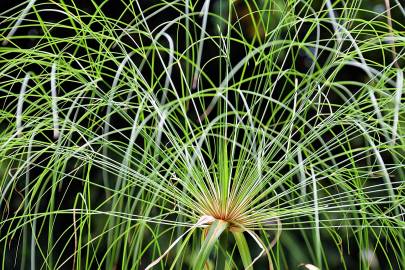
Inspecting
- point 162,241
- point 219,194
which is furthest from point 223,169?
point 162,241

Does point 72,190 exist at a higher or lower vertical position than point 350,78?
lower

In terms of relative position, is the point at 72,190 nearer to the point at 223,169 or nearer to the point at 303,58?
the point at 303,58

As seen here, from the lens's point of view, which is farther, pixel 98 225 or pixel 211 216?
pixel 98 225

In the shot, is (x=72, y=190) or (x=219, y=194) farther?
(x=72, y=190)

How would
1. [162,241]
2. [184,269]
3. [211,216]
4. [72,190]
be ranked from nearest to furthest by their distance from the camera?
[211,216]
[162,241]
[184,269]
[72,190]

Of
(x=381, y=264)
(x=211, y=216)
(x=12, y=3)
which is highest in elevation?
(x=12, y=3)

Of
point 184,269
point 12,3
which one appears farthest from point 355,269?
point 12,3

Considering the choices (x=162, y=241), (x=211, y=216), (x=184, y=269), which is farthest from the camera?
(x=184, y=269)

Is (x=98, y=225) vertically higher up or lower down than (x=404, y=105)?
lower down

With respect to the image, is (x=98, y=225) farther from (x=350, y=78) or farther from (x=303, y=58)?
(x=350, y=78)
